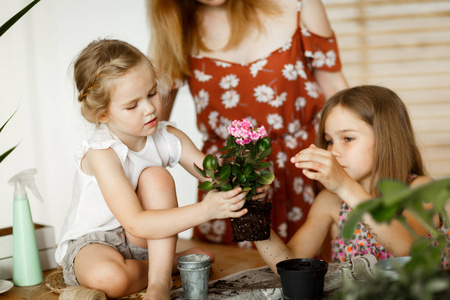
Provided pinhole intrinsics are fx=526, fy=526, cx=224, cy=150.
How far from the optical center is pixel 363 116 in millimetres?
1705

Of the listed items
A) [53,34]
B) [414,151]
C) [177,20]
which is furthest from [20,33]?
[414,151]

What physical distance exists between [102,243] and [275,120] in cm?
93

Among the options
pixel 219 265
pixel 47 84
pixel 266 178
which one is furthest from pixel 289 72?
pixel 47 84

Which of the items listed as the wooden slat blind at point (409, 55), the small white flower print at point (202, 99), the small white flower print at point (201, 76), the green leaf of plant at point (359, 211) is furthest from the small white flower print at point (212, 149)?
the wooden slat blind at point (409, 55)

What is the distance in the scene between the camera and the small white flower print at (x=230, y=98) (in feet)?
7.12

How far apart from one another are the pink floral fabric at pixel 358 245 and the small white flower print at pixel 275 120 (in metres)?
0.56

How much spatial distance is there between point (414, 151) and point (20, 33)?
2424mm

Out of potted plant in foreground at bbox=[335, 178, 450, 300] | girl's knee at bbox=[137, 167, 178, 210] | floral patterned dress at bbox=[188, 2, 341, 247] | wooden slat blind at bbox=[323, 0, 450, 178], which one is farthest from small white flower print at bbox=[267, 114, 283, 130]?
wooden slat blind at bbox=[323, 0, 450, 178]

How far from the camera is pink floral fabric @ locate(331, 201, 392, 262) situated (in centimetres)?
167

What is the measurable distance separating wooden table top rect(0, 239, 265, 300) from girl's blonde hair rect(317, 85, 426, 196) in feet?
1.68

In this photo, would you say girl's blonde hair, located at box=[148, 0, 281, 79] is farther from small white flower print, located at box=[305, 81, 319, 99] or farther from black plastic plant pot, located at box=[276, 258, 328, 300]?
black plastic plant pot, located at box=[276, 258, 328, 300]

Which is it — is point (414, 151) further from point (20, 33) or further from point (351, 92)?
point (20, 33)

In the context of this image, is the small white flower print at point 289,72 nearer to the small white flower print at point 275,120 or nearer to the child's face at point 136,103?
the small white flower print at point 275,120

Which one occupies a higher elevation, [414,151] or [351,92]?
[351,92]
